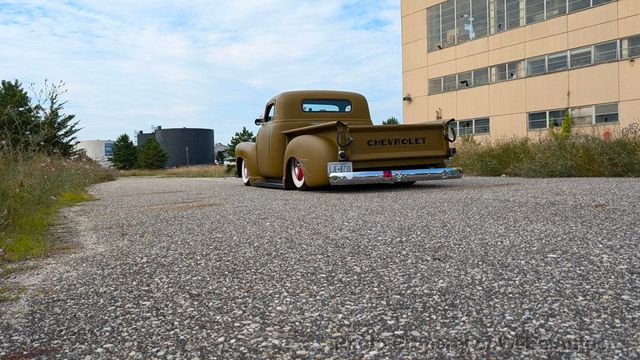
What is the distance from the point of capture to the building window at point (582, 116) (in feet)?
81.4

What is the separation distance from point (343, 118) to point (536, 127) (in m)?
18.1

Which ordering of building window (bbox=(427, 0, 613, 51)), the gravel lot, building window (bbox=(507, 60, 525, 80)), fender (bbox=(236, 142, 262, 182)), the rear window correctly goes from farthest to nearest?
building window (bbox=(507, 60, 525, 80)), building window (bbox=(427, 0, 613, 51)), fender (bbox=(236, 142, 262, 182)), the rear window, the gravel lot

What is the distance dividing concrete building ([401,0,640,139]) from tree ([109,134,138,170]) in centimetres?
5881

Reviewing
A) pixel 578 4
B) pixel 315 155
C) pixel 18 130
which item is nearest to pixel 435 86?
pixel 578 4

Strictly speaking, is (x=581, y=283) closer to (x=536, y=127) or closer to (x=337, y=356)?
(x=337, y=356)

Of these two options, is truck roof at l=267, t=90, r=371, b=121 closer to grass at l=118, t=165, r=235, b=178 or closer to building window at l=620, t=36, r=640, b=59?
grass at l=118, t=165, r=235, b=178

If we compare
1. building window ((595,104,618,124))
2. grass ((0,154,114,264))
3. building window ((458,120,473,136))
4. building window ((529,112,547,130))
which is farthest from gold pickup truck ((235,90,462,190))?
building window ((458,120,473,136))

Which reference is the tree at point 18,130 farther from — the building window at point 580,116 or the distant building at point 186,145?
the distant building at point 186,145

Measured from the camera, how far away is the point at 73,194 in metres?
10.8

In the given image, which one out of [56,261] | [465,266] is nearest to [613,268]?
[465,266]

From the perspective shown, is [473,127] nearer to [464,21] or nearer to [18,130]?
[464,21]

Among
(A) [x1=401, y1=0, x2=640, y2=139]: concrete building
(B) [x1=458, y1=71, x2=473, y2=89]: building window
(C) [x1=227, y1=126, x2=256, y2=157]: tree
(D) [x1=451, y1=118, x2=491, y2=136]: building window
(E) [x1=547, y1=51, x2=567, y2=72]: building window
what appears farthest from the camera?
(C) [x1=227, y1=126, x2=256, y2=157]: tree

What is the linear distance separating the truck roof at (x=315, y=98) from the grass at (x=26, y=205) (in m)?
4.52

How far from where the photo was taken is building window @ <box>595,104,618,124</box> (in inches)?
940
